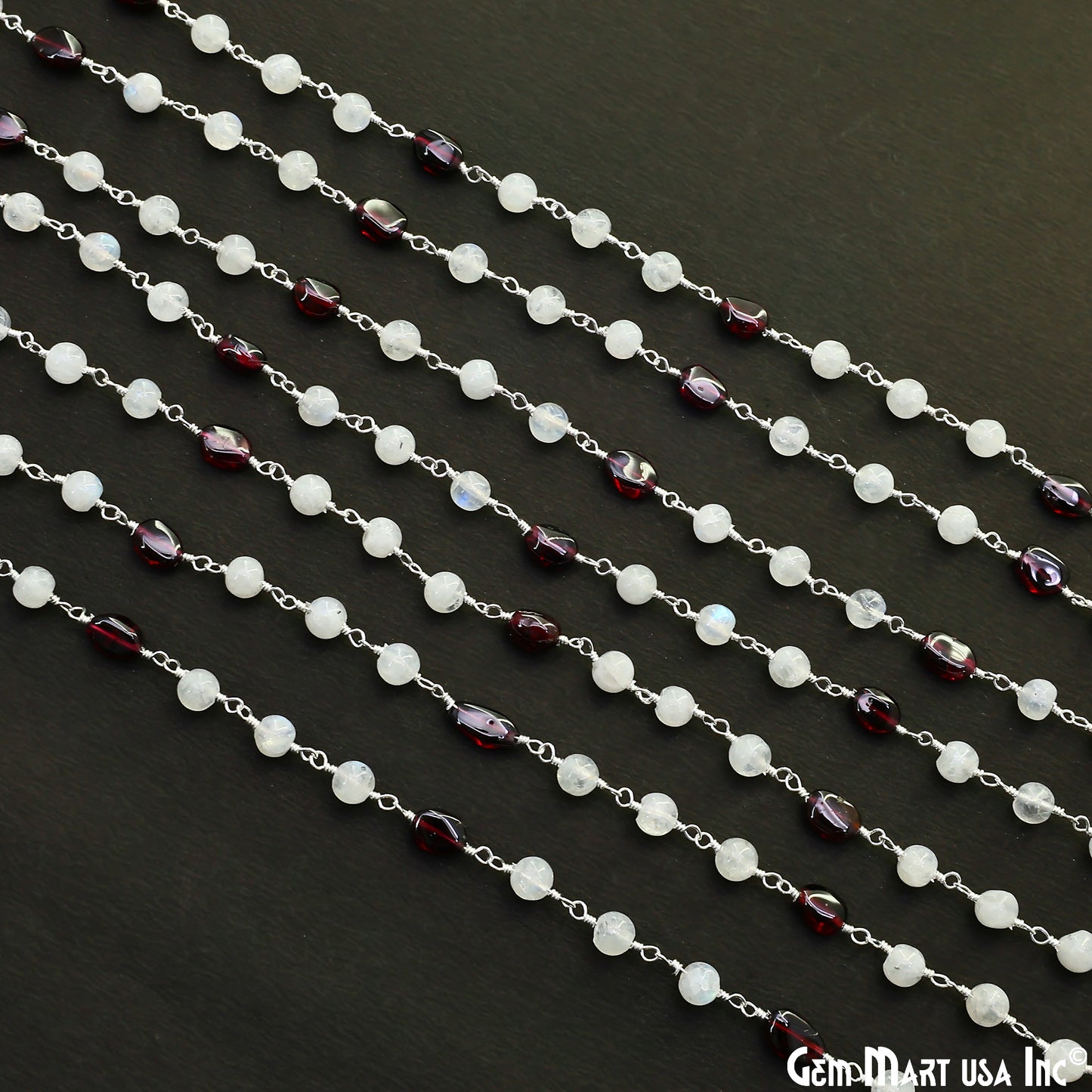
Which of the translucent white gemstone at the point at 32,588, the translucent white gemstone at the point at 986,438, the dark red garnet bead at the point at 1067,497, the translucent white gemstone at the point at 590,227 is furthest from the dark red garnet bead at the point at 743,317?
the translucent white gemstone at the point at 32,588

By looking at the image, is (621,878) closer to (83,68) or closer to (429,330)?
Result: (429,330)

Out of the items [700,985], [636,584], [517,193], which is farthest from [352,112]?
[700,985]

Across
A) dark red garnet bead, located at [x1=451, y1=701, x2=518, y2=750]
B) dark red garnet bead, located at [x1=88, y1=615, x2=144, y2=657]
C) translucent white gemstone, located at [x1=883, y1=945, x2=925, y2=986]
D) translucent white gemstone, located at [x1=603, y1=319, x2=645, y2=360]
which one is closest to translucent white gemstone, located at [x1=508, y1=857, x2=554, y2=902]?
dark red garnet bead, located at [x1=451, y1=701, x2=518, y2=750]

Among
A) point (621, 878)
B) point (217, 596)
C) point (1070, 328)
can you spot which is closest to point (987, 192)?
point (1070, 328)

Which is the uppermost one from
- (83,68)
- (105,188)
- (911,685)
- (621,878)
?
(83,68)

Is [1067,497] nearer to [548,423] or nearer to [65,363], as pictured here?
[548,423]

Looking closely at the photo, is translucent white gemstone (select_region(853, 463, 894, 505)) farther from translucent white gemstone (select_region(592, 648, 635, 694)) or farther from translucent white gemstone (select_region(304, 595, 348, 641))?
translucent white gemstone (select_region(304, 595, 348, 641))

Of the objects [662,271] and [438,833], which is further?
[662,271]
